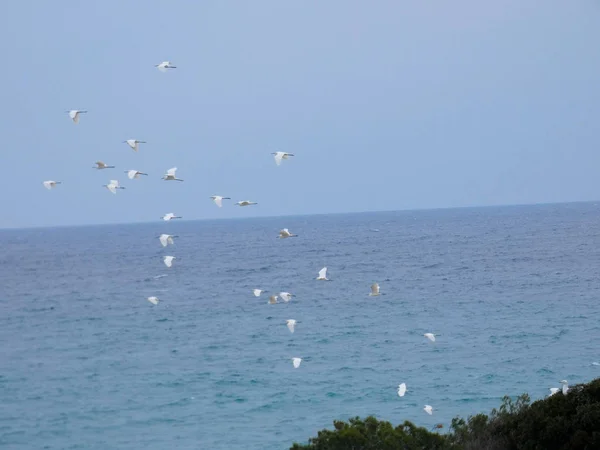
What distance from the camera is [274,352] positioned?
121 feet

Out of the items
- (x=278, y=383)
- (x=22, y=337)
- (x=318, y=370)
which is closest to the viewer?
(x=278, y=383)

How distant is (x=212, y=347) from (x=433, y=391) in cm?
1359

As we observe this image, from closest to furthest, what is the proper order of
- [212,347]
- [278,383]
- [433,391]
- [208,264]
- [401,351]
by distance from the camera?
[433,391], [278,383], [401,351], [212,347], [208,264]

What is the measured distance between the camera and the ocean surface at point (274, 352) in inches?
1019

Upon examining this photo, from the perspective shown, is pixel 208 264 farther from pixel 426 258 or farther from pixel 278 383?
pixel 278 383

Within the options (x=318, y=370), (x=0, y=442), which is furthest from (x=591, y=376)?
(x=0, y=442)

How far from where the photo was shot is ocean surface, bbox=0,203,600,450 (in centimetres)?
2588

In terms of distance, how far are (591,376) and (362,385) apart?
8271 millimetres

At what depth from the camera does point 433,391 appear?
2809 cm

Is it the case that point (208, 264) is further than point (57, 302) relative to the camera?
Yes

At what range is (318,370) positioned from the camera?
3256 centimetres

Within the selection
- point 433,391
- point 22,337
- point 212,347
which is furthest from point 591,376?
point 22,337

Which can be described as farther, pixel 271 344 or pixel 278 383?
pixel 271 344

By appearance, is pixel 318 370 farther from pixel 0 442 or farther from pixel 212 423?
pixel 0 442
